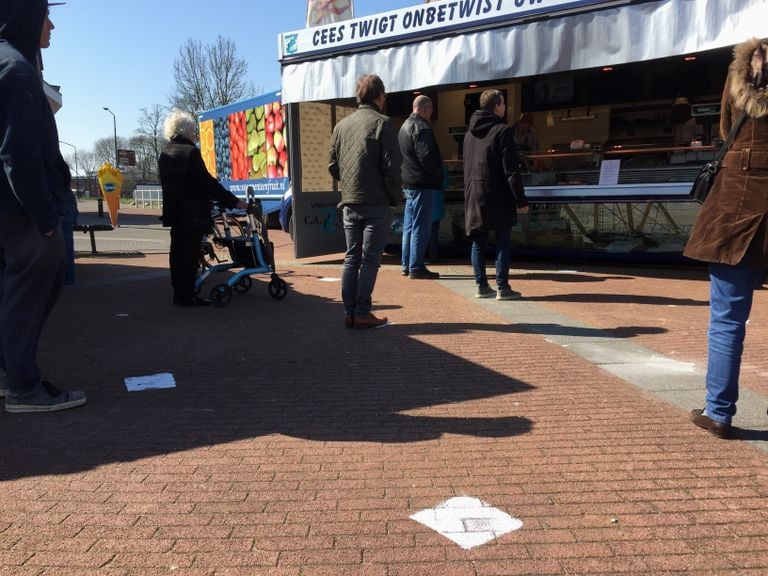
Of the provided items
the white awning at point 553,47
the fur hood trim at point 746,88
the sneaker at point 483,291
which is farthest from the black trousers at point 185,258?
the fur hood trim at point 746,88

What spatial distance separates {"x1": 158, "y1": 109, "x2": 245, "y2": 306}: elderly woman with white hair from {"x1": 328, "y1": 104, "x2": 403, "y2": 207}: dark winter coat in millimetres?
1653

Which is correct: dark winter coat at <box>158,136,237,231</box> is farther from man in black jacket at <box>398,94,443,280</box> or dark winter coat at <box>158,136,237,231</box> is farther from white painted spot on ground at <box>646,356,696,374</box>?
white painted spot on ground at <box>646,356,696,374</box>

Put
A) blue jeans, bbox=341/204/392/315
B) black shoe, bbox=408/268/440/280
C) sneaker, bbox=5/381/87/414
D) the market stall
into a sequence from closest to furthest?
sneaker, bbox=5/381/87/414 < blue jeans, bbox=341/204/392/315 < the market stall < black shoe, bbox=408/268/440/280

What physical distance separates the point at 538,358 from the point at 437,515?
2.34 meters

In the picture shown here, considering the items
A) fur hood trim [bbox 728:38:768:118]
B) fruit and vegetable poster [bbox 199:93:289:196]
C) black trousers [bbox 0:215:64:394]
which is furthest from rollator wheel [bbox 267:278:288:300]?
fruit and vegetable poster [bbox 199:93:289:196]

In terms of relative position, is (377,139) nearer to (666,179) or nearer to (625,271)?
(666,179)

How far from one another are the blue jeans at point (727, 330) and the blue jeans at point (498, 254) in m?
3.30

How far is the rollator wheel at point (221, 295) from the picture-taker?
20.7 ft

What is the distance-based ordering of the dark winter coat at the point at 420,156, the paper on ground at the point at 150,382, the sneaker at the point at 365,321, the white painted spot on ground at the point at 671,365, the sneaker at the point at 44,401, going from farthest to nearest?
the dark winter coat at the point at 420,156, the sneaker at the point at 365,321, the white painted spot on ground at the point at 671,365, the paper on ground at the point at 150,382, the sneaker at the point at 44,401

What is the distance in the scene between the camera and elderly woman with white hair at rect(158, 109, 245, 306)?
596 centimetres

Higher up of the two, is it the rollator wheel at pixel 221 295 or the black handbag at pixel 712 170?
the black handbag at pixel 712 170

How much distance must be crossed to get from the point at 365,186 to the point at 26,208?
261 cm

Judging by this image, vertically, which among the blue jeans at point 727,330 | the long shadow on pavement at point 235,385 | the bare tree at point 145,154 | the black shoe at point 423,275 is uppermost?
the bare tree at point 145,154

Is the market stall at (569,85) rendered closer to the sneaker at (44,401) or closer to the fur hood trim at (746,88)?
the fur hood trim at (746,88)
